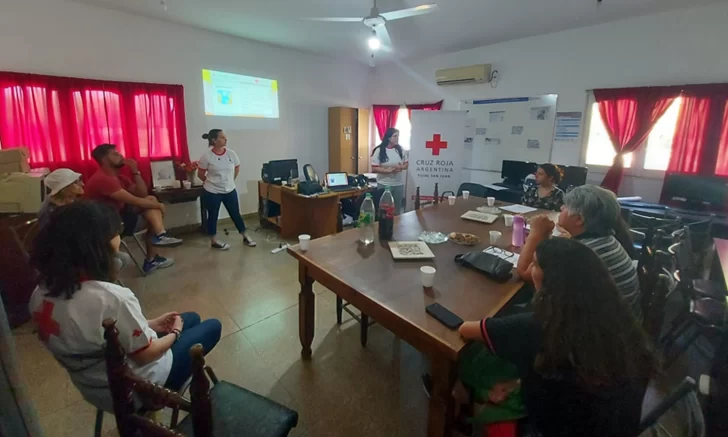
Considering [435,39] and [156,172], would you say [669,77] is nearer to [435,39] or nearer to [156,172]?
[435,39]

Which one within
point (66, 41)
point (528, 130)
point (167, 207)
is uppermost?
point (66, 41)

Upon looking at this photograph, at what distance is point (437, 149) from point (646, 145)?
2.36 m

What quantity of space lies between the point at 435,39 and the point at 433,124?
1.09 m

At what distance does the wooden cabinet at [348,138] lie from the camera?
224 inches

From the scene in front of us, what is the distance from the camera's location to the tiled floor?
1.63m

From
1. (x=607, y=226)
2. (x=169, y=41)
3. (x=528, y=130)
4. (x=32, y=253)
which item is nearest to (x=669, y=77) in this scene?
(x=528, y=130)

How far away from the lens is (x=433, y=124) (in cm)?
471

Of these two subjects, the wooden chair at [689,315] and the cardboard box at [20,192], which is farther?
the cardboard box at [20,192]

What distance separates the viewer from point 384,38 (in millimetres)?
4398

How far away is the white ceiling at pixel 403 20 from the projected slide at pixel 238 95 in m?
0.55

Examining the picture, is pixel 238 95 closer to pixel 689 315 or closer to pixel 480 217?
pixel 480 217

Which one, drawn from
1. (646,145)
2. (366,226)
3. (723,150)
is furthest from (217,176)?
(723,150)

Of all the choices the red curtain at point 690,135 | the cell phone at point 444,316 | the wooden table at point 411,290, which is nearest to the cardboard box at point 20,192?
the wooden table at point 411,290

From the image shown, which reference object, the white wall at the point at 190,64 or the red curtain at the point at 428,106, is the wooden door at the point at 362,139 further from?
the red curtain at the point at 428,106
